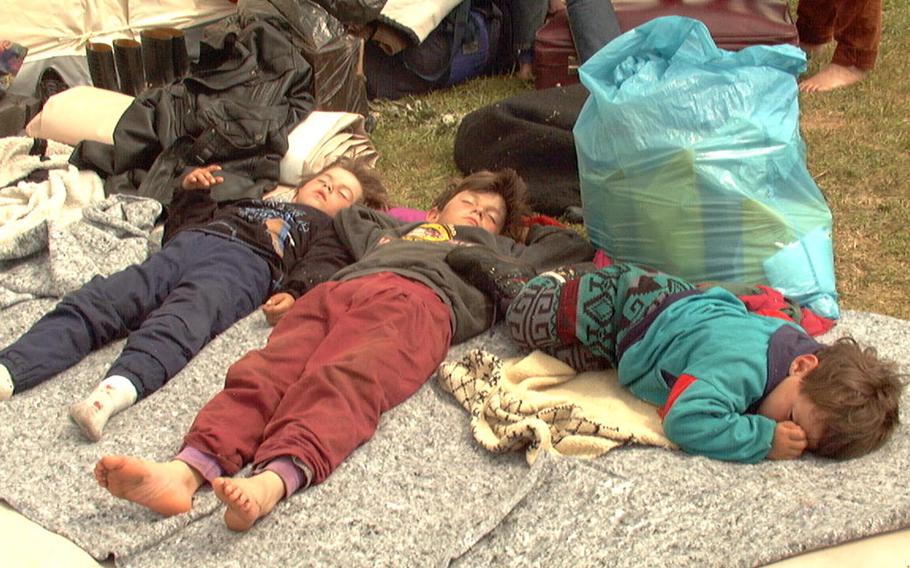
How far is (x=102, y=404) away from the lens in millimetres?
2461

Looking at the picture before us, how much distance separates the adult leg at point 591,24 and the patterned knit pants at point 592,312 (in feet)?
7.67

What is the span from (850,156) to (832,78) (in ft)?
3.39

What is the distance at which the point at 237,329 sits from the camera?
296cm

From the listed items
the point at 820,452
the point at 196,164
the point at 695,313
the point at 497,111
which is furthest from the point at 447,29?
the point at 820,452

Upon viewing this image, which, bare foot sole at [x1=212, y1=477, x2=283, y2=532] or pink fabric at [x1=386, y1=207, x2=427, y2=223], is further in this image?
pink fabric at [x1=386, y1=207, x2=427, y2=223]

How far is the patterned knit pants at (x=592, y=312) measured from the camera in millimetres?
2514

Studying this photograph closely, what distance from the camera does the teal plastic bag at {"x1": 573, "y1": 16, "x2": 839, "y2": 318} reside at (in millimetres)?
2900

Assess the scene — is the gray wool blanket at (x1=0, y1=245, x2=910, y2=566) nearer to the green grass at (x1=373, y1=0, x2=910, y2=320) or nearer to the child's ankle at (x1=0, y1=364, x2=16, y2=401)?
the child's ankle at (x1=0, y1=364, x2=16, y2=401)

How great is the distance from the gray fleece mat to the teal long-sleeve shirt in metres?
0.07

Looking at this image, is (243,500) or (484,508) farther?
(484,508)

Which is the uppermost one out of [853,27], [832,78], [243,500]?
[243,500]

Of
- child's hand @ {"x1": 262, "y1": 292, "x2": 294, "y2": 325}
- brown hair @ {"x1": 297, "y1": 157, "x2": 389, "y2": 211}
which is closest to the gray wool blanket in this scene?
child's hand @ {"x1": 262, "y1": 292, "x2": 294, "y2": 325}

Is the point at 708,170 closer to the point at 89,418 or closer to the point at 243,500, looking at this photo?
the point at 243,500

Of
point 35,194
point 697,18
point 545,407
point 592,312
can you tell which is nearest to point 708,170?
point 592,312
